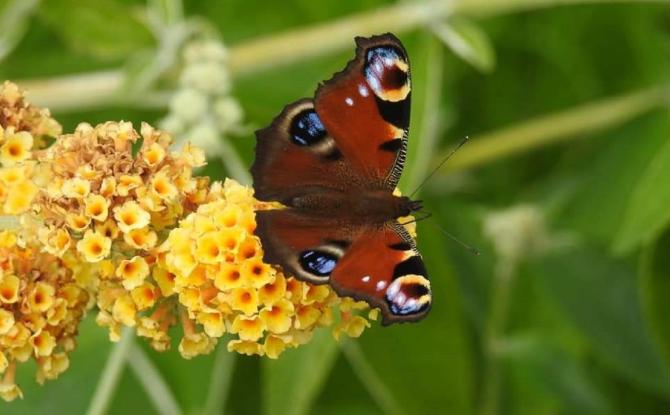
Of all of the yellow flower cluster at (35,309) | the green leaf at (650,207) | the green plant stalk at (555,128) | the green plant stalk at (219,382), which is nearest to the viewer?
the yellow flower cluster at (35,309)

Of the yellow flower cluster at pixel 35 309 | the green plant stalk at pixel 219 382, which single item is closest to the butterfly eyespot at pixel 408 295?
the yellow flower cluster at pixel 35 309

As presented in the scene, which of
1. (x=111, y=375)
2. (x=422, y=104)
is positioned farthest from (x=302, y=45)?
(x=111, y=375)

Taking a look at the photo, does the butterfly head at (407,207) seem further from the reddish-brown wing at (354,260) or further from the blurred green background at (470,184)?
the blurred green background at (470,184)

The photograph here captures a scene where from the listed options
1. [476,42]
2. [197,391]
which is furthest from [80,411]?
[476,42]

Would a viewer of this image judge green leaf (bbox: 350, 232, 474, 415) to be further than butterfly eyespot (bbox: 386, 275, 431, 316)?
Yes

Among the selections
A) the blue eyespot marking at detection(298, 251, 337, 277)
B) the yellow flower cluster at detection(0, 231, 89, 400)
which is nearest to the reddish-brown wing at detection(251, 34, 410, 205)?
the blue eyespot marking at detection(298, 251, 337, 277)

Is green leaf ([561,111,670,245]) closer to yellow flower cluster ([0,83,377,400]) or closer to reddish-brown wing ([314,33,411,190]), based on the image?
reddish-brown wing ([314,33,411,190])

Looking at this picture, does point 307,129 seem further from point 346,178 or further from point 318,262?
point 318,262
